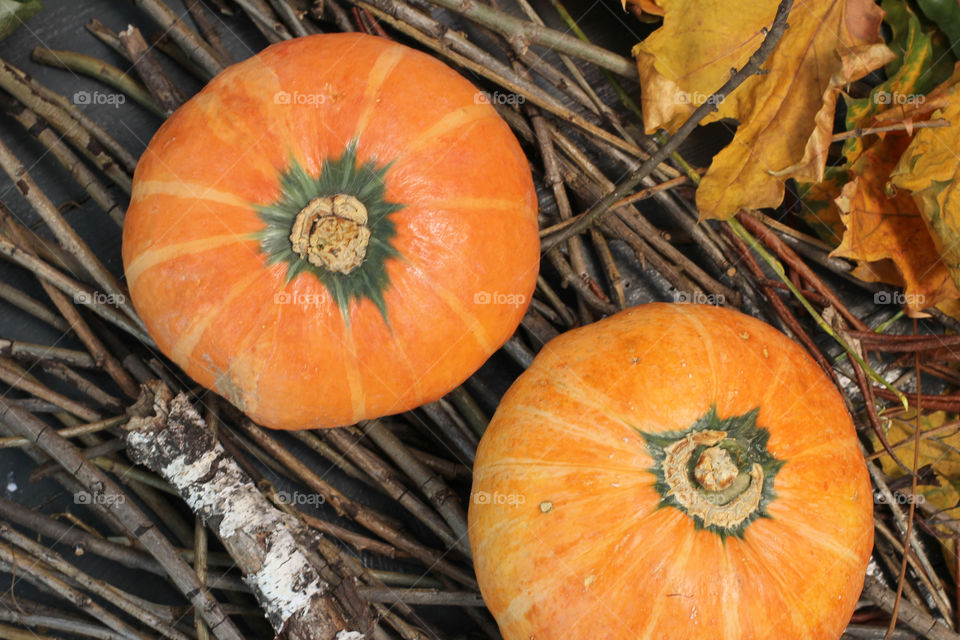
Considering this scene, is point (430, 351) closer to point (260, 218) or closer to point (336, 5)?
point (260, 218)
